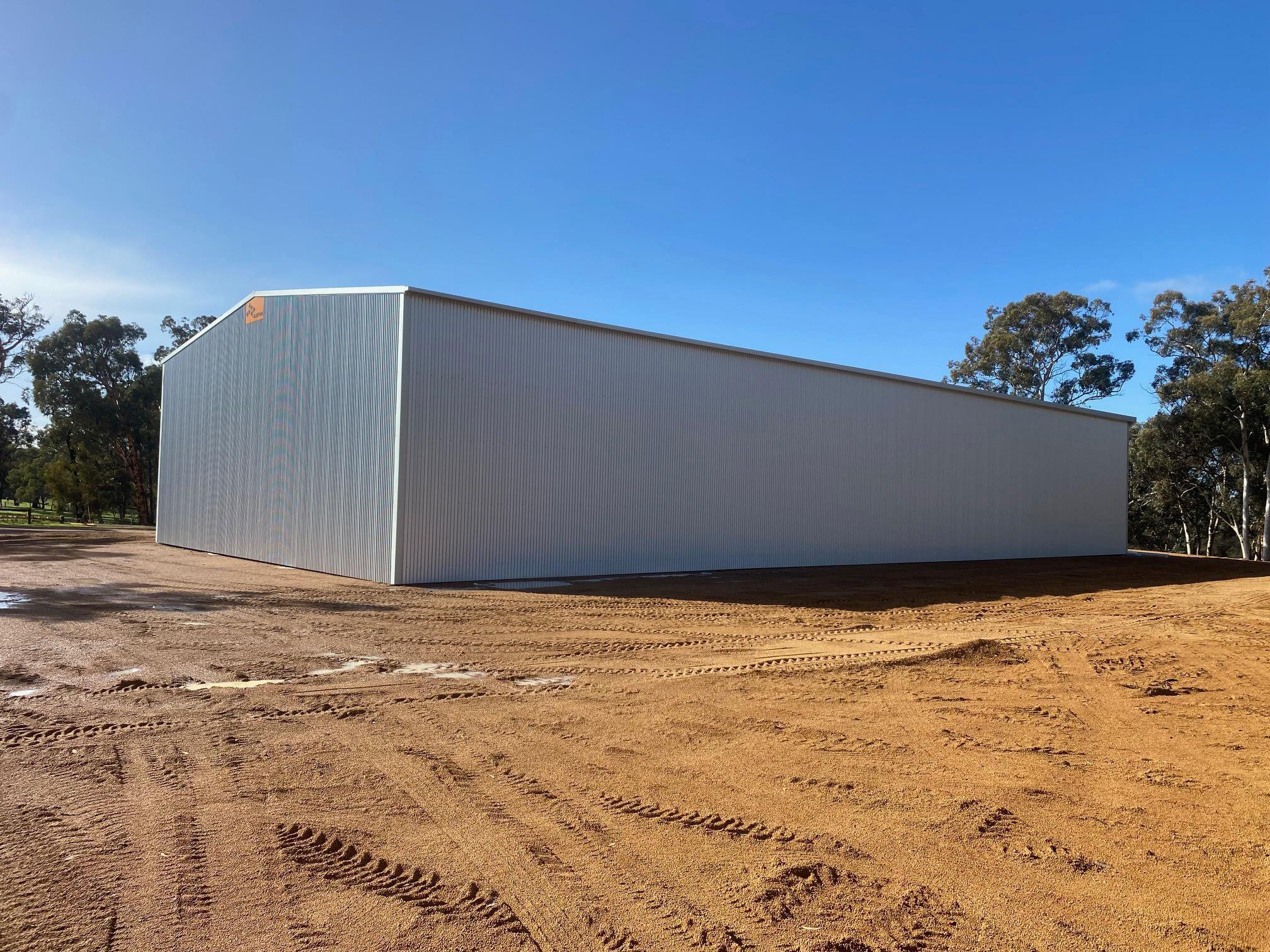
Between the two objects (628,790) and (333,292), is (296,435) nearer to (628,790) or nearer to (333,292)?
(333,292)

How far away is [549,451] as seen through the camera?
16.2 m

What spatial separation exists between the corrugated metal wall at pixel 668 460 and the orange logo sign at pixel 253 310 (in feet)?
24.6

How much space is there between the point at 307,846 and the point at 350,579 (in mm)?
12344

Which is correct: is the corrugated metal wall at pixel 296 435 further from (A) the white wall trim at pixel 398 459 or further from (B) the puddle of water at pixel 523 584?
(B) the puddle of water at pixel 523 584

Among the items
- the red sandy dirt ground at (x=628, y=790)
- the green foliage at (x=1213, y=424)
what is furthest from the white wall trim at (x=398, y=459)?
the green foliage at (x=1213, y=424)

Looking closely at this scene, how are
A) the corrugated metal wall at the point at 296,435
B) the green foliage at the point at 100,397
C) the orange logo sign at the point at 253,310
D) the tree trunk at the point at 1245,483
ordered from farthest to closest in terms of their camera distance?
1. the green foliage at the point at 100,397
2. the tree trunk at the point at 1245,483
3. the orange logo sign at the point at 253,310
4. the corrugated metal wall at the point at 296,435

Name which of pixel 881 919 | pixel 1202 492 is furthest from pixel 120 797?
pixel 1202 492

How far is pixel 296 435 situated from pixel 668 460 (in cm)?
874

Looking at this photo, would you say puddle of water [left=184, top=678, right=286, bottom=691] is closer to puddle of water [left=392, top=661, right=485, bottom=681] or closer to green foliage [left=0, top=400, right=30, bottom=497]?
puddle of water [left=392, top=661, right=485, bottom=681]

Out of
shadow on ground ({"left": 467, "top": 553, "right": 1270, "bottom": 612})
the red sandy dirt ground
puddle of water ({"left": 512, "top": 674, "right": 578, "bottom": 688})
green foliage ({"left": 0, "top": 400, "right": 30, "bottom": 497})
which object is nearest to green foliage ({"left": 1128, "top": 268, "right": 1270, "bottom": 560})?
shadow on ground ({"left": 467, "top": 553, "right": 1270, "bottom": 612})

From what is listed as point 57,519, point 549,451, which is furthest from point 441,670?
point 57,519

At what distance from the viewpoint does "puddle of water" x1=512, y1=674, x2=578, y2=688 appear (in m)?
6.98

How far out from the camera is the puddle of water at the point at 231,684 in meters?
6.64

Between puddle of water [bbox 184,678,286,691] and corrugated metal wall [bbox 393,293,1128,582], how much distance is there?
7.54 m
